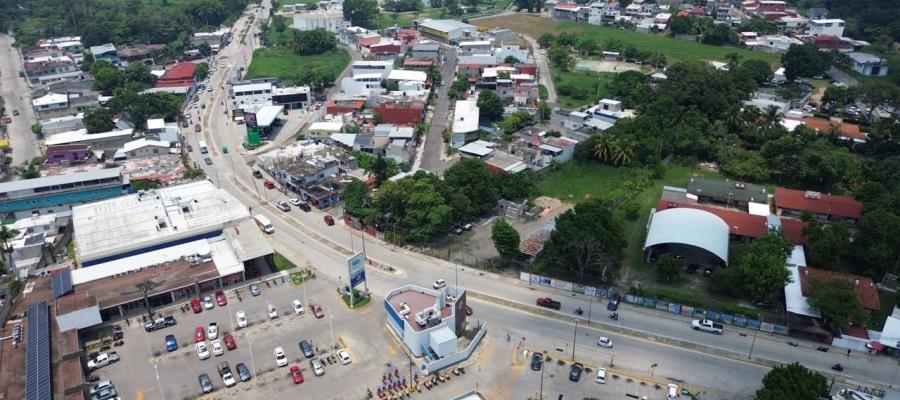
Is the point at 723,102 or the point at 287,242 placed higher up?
the point at 723,102

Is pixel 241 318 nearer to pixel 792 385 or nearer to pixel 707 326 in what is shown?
pixel 707 326

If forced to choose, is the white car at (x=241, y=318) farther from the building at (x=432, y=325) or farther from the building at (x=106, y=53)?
the building at (x=106, y=53)

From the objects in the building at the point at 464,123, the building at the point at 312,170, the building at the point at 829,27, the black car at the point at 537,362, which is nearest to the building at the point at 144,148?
the building at the point at 312,170

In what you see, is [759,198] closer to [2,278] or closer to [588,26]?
[2,278]

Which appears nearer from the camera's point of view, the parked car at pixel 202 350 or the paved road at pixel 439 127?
the parked car at pixel 202 350

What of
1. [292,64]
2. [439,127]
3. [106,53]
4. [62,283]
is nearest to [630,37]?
[439,127]

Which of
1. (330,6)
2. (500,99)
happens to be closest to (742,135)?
(500,99)
